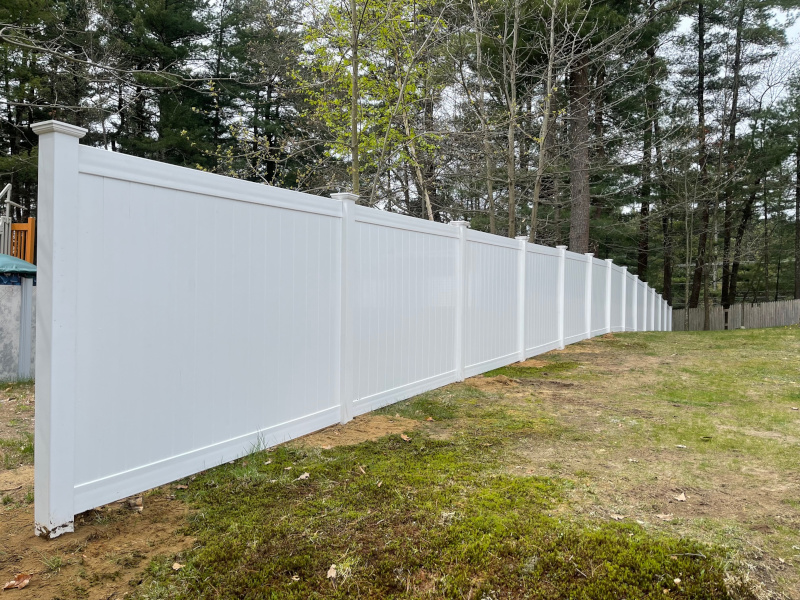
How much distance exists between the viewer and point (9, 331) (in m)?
5.94

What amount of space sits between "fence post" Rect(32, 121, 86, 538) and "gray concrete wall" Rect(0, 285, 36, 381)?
4191 mm

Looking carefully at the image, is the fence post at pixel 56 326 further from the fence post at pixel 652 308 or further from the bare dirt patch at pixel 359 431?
the fence post at pixel 652 308

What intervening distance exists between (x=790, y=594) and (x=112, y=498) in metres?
2.81

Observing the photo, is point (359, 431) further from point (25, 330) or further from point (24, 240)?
point (24, 240)

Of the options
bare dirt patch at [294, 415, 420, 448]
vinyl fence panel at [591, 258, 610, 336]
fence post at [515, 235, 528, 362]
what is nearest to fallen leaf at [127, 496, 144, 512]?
bare dirt patch at [294, 415, 420, 448]

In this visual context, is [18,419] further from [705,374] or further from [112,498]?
[705,374]

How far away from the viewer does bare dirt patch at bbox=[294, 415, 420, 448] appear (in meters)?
3.82

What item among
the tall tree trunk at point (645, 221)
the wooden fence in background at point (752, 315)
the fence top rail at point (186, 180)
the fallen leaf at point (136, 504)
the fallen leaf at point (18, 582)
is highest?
the tall tree trunk at point (645, 221)

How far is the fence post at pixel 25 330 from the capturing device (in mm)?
6000

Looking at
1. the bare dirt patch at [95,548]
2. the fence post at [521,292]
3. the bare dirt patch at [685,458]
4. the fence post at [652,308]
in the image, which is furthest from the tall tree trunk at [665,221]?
the bare dirt patch at [95,548]

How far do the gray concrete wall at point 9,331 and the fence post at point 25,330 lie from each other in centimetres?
3

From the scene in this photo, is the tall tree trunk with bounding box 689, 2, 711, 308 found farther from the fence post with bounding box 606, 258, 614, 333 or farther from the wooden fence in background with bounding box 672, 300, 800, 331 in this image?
the fence post with bounding box 606, 258, 614, 333

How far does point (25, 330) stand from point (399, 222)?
432cm

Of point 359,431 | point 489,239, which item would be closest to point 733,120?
point 489,239
